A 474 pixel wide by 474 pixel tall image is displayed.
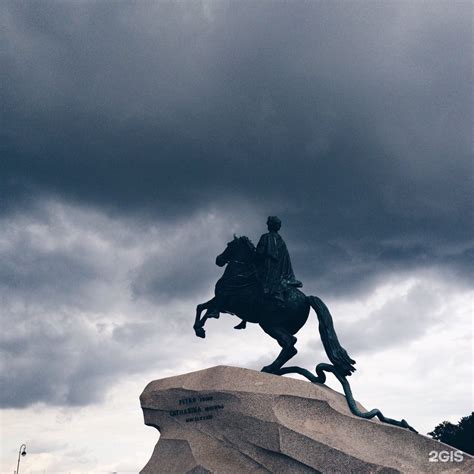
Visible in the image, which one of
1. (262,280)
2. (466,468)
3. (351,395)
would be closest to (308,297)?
(262,280)

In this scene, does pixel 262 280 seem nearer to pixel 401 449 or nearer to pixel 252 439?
pixel 252 439

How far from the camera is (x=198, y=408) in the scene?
36.1 feet

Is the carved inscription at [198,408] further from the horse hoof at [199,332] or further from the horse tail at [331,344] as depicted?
the horse tail at [331,344]

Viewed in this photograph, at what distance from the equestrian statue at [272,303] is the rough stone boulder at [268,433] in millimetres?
851

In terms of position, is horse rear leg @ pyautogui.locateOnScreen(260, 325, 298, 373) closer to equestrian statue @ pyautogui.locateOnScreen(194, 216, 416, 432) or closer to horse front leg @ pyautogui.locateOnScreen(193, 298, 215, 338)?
equestrian statue @ pyautogui.locateOnScreen(194, 216, 416, 432)

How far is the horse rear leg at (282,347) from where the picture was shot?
12.3 m

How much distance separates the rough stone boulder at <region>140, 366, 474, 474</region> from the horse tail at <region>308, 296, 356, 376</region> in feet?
1.97

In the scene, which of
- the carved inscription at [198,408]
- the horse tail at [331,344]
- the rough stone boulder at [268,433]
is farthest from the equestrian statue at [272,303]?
the carved inscription at [198,408]

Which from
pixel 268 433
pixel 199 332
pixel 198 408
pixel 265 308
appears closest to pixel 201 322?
pixel 199 332

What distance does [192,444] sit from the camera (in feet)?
35.7

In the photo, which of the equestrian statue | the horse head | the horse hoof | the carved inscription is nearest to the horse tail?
the equestrian statue

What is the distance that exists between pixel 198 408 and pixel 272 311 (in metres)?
2.25

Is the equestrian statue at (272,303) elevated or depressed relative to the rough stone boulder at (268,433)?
elevated

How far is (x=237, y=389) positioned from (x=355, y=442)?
2066 millimetres
